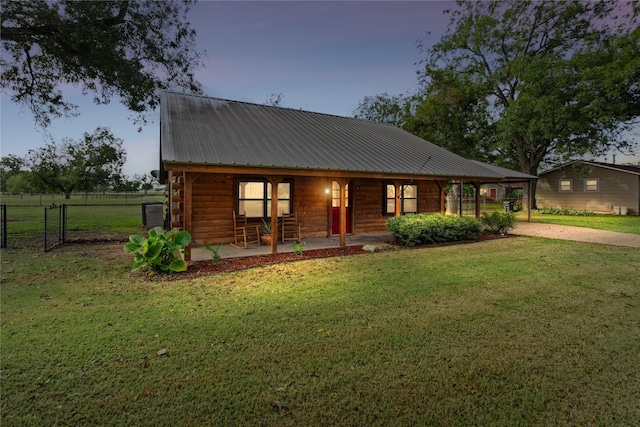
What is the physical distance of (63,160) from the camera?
53.3 m

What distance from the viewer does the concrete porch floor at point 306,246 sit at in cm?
800

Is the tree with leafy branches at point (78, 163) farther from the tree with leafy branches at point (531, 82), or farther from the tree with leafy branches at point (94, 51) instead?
the tree with leafy branches at point (531, 82)

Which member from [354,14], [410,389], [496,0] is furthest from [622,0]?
[410,389]

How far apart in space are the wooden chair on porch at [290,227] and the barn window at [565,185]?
23.8 m

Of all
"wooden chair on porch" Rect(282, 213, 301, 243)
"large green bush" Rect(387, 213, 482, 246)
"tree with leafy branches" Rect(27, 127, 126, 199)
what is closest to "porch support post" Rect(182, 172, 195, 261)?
"wooden chair on porch" Rect(282, 213, 301, 243)

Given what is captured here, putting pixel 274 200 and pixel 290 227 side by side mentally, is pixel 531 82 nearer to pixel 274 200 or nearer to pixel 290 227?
pixel 290 227

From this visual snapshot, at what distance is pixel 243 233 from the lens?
371 inches

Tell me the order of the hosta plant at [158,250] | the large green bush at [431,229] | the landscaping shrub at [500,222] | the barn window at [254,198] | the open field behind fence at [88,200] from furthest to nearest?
the open field behind fence at [88,200] < the landscaping shrub at [500,222] < the barn window at [254,198] < the large green bush at [431,229] < the hosta plant at [158,250]

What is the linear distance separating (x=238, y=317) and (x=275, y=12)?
591 inches

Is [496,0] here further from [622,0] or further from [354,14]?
[354,14]

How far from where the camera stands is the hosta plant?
19.8ft

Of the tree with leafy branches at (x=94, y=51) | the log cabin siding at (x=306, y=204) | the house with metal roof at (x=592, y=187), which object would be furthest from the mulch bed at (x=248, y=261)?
the house with metal roof at (x=592, y=187)

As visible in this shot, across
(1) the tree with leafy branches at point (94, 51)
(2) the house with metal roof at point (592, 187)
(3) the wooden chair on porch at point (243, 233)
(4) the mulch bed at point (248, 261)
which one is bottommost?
(4) the mulch bed at point (248, 261)

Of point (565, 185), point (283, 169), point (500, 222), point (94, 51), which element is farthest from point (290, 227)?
point (565, 185)
